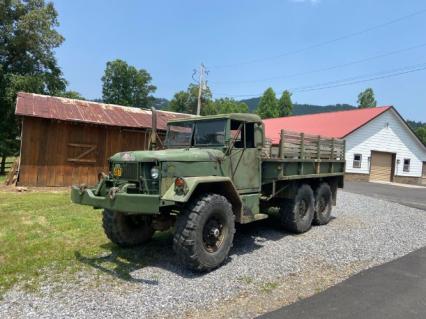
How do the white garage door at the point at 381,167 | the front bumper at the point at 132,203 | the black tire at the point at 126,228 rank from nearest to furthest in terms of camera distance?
the front bumper at the point at 132,203 → the black tire at the point at 126,228 → the white garage door at the point at 381,167

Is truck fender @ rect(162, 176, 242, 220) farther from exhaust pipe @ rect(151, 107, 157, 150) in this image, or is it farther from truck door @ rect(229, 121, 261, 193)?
exhaust pipe @ rect(151, 107, 157, 150)

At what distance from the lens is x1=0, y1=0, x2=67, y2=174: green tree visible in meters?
23.8

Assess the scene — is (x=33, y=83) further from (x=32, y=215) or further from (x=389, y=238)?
(x=389, y=238)

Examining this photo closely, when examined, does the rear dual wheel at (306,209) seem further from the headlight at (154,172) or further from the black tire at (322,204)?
the headlight at (154,172)

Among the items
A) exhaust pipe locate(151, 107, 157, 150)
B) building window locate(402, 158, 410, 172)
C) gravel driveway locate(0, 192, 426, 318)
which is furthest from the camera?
building window locate(402, 158, 410, 172)

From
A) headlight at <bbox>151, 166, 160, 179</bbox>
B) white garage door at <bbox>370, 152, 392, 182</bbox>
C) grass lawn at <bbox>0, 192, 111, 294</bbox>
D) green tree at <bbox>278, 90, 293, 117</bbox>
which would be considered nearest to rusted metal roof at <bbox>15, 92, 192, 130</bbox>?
grass lawn at <bbox>0, 192, 111, 294</bbox>

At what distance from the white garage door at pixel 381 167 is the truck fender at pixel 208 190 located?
79.8 ft

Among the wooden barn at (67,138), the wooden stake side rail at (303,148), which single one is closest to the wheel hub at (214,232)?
the wooden stake side rail at (303,148)

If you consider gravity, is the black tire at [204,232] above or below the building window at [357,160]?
below

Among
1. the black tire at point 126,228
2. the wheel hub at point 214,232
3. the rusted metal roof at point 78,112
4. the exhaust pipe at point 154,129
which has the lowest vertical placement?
the black tire at point 126,228

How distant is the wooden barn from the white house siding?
16198 millimetres

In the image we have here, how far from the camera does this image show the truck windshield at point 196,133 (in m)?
6.84

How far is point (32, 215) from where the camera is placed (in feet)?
31.3

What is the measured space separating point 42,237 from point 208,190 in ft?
11.7
